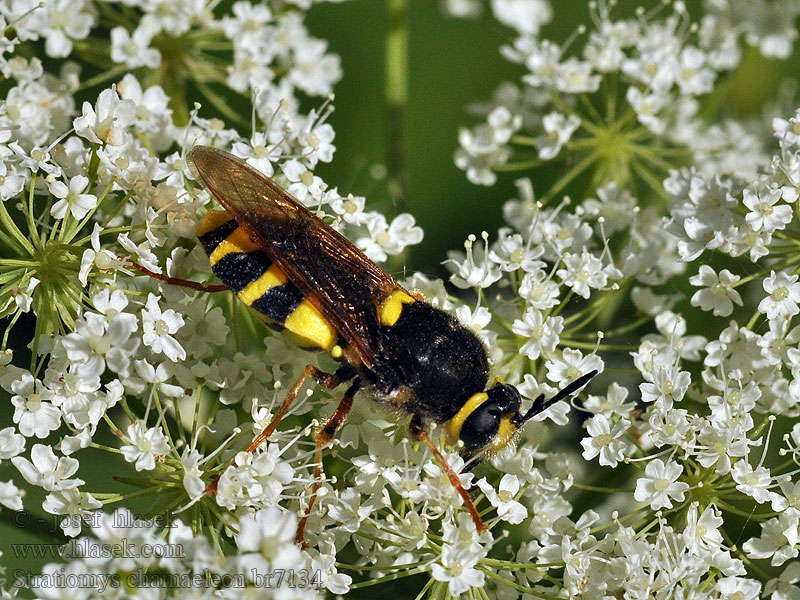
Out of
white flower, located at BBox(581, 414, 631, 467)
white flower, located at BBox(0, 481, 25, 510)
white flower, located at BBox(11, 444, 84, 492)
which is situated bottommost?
white flower, located at BBox(581, 414, 631, 467)

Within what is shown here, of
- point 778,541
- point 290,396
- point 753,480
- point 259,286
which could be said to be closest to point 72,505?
point 290,396

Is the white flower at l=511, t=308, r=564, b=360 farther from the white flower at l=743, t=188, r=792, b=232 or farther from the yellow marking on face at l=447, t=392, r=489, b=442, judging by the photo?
the white flower at l=743, t=188, r=792, b=232

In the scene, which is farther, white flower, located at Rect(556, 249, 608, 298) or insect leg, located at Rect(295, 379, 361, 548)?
white flower, located at Rect(556, 249, 608, 298)

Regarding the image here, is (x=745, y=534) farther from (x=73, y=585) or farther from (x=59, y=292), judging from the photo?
(x=59, y=292)

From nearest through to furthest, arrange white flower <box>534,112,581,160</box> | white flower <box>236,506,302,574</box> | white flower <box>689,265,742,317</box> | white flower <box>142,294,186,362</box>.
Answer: white flower <box>236,506,302,574</box> → white flower <box>142,294,186,362</box> → white flower <box>689,265,742,317</box> → white flower <box>534,112,581,160</box>

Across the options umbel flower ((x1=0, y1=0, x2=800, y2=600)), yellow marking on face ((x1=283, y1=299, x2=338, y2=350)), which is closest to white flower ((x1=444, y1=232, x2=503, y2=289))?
umbel flower ((x1=0, y1=0, x2=800, y2=600))

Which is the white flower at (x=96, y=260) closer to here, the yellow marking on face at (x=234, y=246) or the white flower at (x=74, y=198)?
the white flower at (x=74, y=198)

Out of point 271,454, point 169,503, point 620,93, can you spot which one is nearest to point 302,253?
point 271,454
